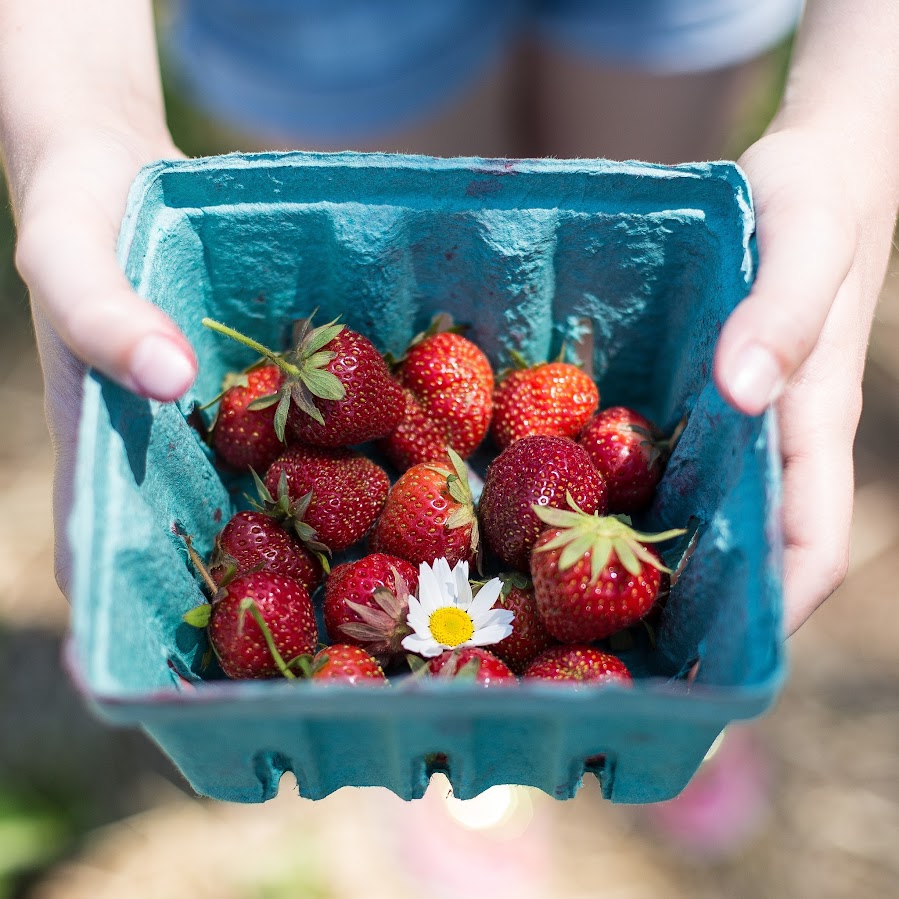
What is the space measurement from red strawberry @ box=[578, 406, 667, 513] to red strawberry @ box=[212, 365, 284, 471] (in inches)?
12.8

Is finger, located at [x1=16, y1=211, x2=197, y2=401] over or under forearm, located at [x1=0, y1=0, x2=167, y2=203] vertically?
under

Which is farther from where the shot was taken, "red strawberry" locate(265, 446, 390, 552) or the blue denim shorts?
the blue denim shorts

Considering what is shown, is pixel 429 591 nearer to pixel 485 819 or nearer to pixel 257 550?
pixel 257 550

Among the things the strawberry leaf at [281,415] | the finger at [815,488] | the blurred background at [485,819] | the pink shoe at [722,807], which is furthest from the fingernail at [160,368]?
the pink shoe at [722,807]

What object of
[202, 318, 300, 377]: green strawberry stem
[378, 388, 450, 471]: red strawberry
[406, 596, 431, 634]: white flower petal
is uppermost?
[202, 318, 300, 377]: green strawberry stem

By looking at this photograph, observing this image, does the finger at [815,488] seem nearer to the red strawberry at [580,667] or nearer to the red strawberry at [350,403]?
the red strawberry at [580,667]

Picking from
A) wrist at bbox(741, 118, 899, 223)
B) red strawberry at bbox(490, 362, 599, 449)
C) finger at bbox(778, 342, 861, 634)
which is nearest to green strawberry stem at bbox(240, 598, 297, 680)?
red strawberry at bbox(490, 362, 599, 449)

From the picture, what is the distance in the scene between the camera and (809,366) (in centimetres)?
97

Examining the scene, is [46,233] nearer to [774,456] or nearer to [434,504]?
[434,504]

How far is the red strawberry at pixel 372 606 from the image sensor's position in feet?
2.75

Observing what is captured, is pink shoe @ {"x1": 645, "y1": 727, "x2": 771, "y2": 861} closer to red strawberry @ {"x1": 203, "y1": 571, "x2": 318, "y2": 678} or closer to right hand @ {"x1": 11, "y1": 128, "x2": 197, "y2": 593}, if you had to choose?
red strawberry @ {"x1": 203, "y1": 571, "x2": 318, "y2": 678}

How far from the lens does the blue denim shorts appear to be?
1318mm

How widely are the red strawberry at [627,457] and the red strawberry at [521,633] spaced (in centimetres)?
15

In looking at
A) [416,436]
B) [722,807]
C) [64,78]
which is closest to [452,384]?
[416,436]
